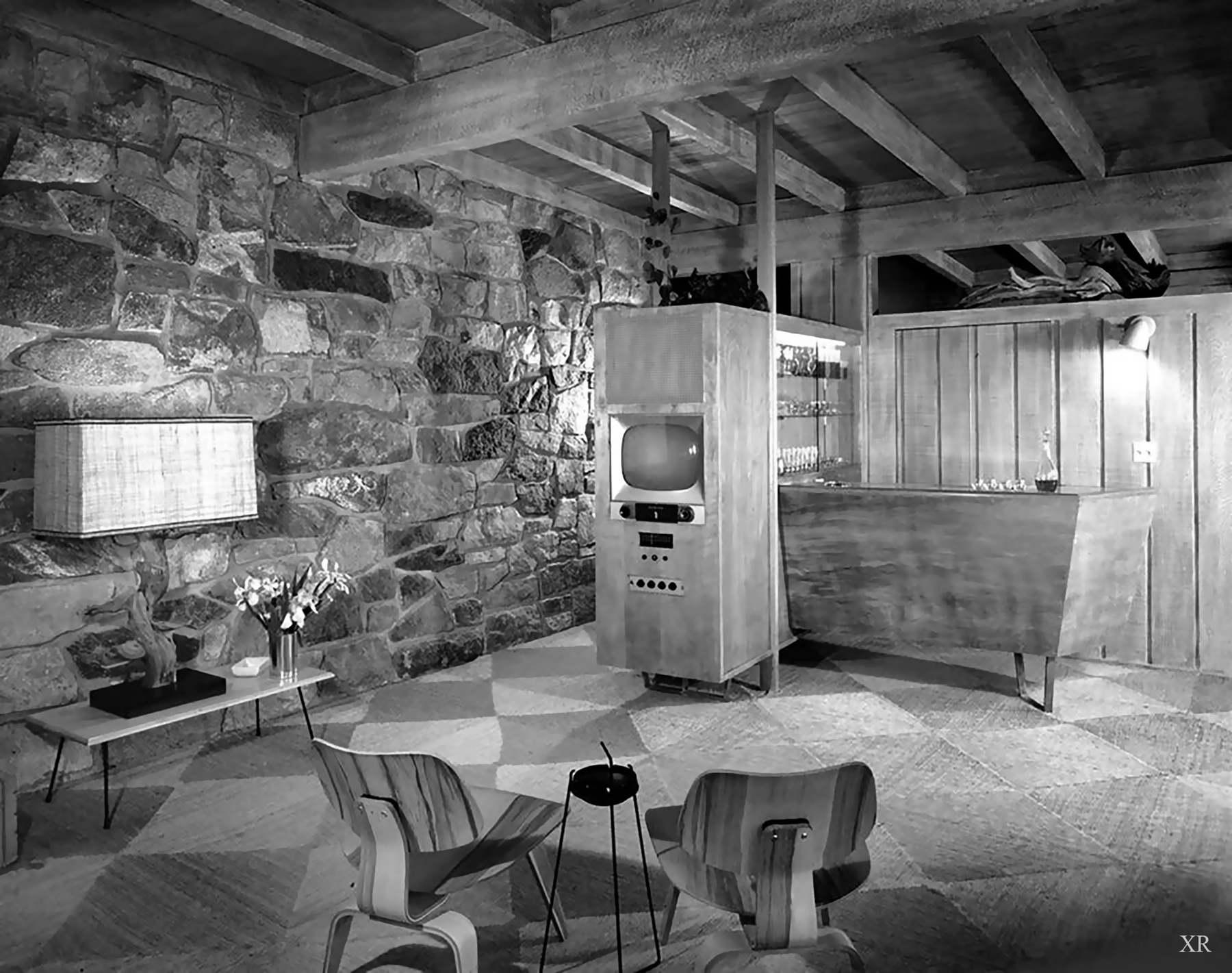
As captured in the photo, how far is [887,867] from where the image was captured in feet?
9.61

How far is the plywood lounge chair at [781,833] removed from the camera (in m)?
1.90

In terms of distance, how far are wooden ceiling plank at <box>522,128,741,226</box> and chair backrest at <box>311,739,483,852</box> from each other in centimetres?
322

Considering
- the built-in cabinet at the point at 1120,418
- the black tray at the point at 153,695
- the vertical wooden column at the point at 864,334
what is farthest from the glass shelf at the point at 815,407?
the black tray at the point at 153,695

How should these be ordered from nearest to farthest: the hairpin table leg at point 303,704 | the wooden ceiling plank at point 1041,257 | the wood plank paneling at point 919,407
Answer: the hairpin table leg at point 303,704 → the wood plank paneling at point 919,407 → the wooden ceiling plank at point 1041,257

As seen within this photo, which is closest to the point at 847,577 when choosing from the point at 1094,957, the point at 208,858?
the point at 1094,957

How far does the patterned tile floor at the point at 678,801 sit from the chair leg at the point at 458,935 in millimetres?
312

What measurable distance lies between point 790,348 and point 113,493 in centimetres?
354

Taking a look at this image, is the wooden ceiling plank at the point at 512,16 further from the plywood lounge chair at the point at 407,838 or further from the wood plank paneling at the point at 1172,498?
the wood plank paneling at the point at 1172,498

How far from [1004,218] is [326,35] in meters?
3.97

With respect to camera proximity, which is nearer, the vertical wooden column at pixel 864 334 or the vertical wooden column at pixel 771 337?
the vertical wooden column at pixel 771 337

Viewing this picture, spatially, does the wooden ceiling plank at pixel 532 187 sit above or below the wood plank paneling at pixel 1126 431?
above

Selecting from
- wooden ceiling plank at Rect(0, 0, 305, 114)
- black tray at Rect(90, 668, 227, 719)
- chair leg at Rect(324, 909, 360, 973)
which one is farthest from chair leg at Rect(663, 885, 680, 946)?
wooden ceiling plank at Rect(0, 0, 305, 114)

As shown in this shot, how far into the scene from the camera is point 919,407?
600 cm

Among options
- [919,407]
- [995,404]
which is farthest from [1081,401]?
[919,407]
